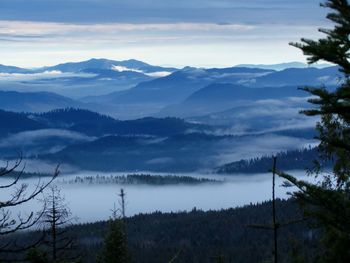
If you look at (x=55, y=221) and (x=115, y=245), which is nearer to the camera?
(x=55, y=221)

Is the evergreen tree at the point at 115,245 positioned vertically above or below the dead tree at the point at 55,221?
below

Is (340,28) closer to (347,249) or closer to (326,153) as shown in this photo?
(347,249)

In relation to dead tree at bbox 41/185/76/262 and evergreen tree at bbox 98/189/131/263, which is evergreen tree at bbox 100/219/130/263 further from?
dead tree at bbox 41/185/76/262

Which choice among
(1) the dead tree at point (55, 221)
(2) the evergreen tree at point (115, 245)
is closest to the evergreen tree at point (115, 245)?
(2) the evergreen tree at point (115, 245)

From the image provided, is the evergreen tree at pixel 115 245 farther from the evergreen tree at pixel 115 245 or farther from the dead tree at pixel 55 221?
the dead tree at pixel 55 221

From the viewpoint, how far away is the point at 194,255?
195 meters

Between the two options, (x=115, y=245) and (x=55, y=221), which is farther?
(x=115, y=245)

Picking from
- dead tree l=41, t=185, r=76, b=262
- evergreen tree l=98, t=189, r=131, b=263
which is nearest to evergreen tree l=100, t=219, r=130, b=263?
evergreen tree l=98, t=189, r=131, b=263

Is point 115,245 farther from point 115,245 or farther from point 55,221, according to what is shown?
point 55,221

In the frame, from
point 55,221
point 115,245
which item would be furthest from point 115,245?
point 55,221

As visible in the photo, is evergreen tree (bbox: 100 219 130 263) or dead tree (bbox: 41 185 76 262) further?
evergreen tree (bbox: 100 219 130 263)

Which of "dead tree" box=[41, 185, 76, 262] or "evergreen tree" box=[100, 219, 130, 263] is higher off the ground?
"dead tree" box=[41, 185, 76, 262]

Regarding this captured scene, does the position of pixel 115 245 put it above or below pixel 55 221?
below

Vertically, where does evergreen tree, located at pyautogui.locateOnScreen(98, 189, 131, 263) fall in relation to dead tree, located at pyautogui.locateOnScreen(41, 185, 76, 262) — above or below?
below
